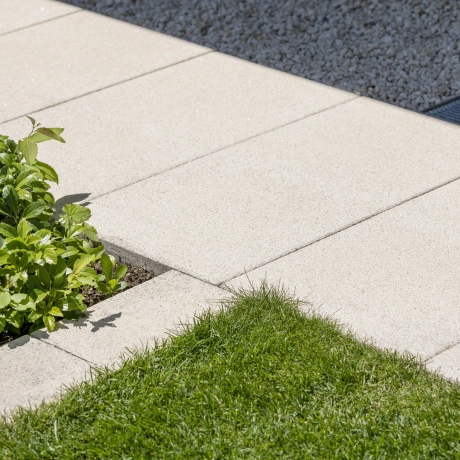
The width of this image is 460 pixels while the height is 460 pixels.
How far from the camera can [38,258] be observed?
410 cm

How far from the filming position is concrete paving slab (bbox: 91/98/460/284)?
4.70m

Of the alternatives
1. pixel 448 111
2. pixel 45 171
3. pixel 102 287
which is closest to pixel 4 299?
pixel 102 287

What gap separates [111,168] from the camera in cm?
560

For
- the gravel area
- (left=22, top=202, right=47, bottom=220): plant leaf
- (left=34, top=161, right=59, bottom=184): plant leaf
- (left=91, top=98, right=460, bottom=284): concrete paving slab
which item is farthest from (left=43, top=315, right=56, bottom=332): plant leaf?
the gravel area

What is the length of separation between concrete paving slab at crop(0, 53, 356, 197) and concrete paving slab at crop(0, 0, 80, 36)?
1802 mm

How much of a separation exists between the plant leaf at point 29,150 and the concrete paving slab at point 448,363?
6.98ft

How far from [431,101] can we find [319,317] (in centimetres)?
301

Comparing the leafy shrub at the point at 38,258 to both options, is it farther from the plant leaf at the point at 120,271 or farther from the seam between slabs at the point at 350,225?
the seam between slabs at the point at 350,225

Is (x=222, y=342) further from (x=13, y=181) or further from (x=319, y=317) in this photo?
(x=13, y=181)

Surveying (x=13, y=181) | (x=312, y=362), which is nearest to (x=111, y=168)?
(x=13, y=181)

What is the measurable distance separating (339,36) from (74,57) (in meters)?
2.20

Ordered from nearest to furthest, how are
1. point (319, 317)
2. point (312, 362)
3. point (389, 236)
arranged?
point (312, 362)
point (319, 317)
point (389, 236)

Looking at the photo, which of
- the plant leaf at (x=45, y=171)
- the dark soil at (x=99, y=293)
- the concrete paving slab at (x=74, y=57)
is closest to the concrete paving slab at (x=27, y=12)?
the concrete paving slab at (x=74, y=57)

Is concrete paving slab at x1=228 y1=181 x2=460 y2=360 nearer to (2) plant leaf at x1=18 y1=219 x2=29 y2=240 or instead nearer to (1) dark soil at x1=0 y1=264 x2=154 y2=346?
(1) dark soil at x1=0 y1=264 x2=154 y2=346
